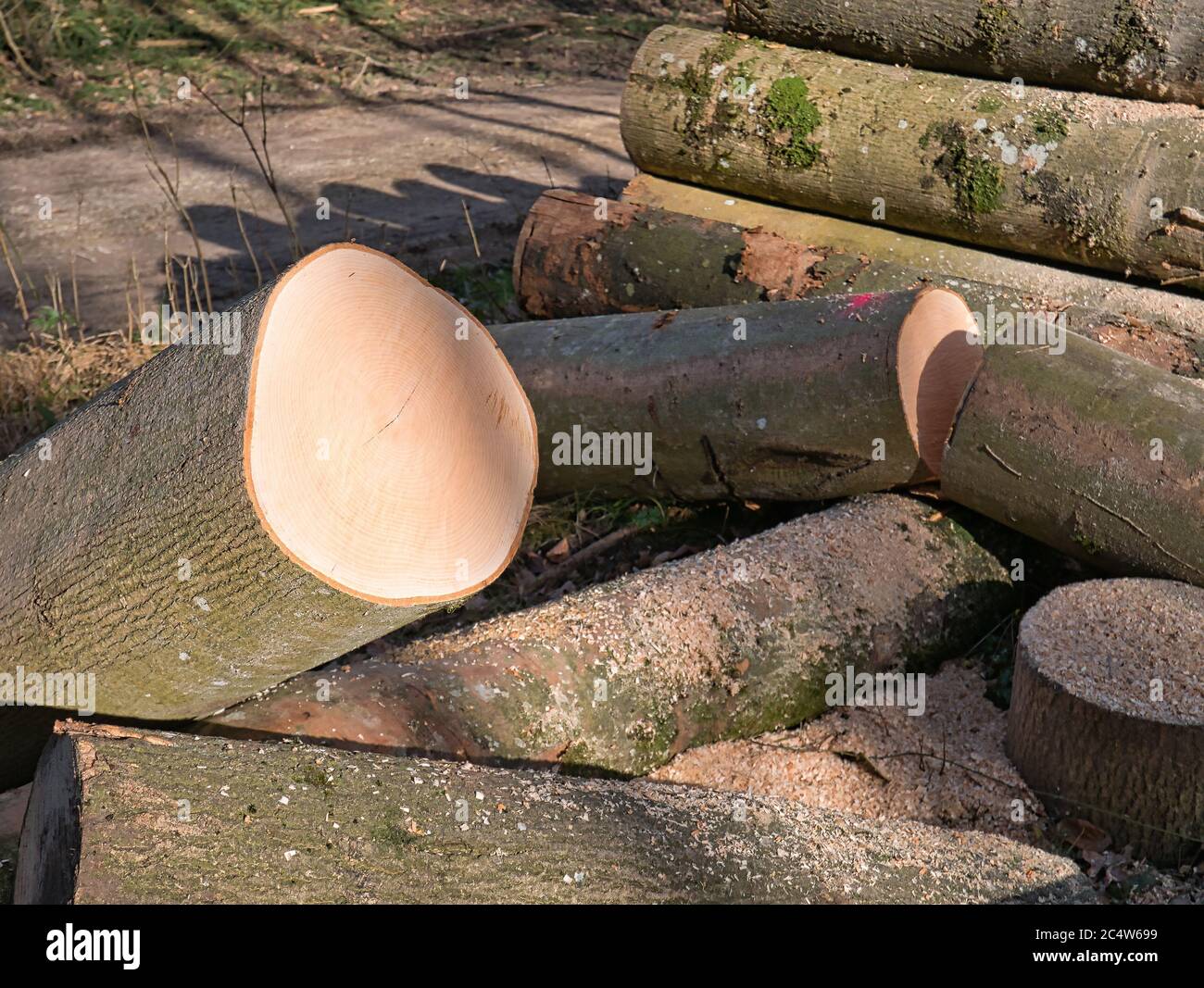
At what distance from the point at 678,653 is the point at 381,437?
4.36 ft

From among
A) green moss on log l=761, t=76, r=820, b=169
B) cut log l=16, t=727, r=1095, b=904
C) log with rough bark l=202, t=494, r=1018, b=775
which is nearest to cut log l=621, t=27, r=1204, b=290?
green moss on log l=761, t=76, r=820, b=169

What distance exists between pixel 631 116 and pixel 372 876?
4160 mm

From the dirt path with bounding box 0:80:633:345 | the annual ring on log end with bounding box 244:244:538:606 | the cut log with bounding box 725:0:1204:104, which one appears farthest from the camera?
the dirt path with bounding box 0:80:633:345

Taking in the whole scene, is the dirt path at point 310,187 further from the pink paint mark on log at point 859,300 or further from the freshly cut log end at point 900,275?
the pink paint mark on log at point 859,300

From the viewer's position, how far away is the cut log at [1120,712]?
9.43 feet

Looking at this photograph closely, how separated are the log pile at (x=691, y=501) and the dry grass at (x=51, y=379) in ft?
6.57

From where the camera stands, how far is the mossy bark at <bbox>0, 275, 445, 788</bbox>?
2186mm

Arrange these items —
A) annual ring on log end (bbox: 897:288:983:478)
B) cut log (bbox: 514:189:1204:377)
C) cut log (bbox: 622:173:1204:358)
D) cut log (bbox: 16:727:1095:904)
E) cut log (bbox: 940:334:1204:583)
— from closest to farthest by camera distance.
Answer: cut log (bbox: 16:727:1095:904), cut log (bbox: 940:334:1204:583), annual ring on log end (bbox: 897:288:983:478), cut log (bbox: 514:189:1204:377), cut log (bbox: 622:173:1204:358)

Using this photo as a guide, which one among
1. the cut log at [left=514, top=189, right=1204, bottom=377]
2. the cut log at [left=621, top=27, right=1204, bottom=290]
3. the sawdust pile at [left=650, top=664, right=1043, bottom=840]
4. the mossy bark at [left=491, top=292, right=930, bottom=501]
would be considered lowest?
the sawdust pile at [left=650, top=664, right=1043, bottom=840]

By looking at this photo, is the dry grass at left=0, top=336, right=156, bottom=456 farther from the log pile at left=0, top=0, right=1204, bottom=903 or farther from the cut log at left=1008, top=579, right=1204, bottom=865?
the cut log at left=1008, top=579, right=1204, bottom=865

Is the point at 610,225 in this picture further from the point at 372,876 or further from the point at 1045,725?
the point at 372,876

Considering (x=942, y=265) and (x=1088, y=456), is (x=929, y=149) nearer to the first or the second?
(x=942, y=265)

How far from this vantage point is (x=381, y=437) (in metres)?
2.30
